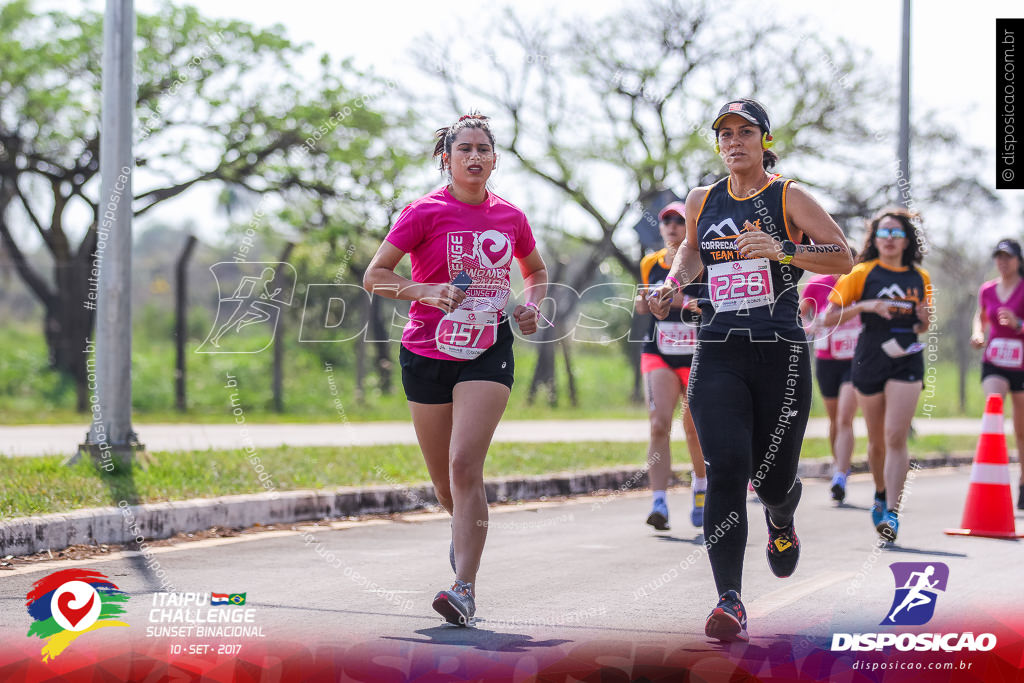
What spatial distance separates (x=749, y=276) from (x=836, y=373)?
6.22m

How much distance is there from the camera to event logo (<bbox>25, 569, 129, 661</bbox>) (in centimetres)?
430

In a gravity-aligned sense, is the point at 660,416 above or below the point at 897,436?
above

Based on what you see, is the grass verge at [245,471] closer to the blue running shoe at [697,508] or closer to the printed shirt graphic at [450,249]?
the blue running shoe at [697,508]

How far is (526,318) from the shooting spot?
4879 mm

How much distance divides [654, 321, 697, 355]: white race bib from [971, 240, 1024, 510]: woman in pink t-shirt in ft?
10.6

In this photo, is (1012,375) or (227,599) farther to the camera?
(1012,375)

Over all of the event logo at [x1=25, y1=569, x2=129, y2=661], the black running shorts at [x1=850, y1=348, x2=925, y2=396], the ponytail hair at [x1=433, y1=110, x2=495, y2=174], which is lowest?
the event logo at [x1=25, y1=569, x2=129, y2=661]

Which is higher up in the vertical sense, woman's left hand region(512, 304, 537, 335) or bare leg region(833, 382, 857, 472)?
woman's left hand region(512, 304, 537, 335)

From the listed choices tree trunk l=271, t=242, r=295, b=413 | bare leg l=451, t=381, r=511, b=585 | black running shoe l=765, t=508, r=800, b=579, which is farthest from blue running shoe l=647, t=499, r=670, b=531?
tree trunk l=271, t=242, r=295, b=413

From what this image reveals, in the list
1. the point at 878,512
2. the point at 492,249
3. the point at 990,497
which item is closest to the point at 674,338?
the point at 878,512

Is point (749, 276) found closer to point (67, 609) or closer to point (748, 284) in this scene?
point (748, 284)

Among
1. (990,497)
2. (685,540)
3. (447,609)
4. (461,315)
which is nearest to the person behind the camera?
(447,609)

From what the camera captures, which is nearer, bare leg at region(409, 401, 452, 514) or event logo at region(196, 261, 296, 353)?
bare leg at region(409, 401, 452, 514)

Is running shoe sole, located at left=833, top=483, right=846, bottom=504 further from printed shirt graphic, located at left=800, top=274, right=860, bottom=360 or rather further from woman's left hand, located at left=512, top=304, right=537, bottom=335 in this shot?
woman's left hand, located at left=512, top=304, right=537, bottom=335
